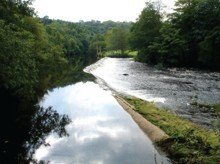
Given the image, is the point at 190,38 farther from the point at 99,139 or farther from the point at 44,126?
the point at 99,139

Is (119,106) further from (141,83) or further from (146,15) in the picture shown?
(146,15)

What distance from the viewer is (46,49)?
53.7 m

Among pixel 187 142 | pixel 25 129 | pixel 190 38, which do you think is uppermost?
pixel 190 38

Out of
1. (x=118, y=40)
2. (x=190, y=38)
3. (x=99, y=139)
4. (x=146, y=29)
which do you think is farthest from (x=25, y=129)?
(x=118, y=40)

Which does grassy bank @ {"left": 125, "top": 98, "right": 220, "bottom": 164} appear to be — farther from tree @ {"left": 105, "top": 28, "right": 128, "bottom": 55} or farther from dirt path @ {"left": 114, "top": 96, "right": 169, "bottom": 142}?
tree @ {"left": 105, "top": 28, "right": 128, "bottom": 55}

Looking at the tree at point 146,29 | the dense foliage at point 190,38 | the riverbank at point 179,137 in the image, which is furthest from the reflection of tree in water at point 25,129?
the tree at point 146,29

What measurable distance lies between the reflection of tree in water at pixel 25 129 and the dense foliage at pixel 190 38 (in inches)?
1873

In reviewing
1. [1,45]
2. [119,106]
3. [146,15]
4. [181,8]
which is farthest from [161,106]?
[146,15]

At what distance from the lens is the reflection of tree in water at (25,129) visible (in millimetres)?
22922

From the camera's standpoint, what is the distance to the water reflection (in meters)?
21.6

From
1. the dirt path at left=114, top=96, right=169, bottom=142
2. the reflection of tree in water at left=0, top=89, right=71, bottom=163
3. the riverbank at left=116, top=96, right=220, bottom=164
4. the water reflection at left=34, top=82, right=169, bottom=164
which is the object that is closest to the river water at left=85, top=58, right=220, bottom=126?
the riverbank at left=116, top=96, right=220, bottom=164

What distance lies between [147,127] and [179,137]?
5070 millimetres

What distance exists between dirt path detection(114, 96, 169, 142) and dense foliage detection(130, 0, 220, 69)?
42.5 metres

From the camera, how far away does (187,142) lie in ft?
71.6
